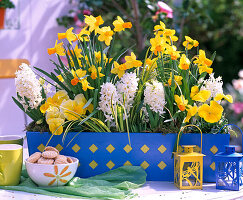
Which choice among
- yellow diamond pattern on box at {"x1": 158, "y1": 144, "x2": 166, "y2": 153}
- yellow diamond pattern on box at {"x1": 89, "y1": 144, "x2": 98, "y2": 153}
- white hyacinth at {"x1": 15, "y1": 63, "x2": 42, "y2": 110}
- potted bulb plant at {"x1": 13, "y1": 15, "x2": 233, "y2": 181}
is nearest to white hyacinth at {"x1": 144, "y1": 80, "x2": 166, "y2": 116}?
potted bulb plant at {"x1": 13, "y1": 15, "x2": 233, "y2": 181}

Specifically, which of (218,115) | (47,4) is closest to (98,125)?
(218,115)

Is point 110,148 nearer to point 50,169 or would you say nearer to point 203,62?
point 50,169

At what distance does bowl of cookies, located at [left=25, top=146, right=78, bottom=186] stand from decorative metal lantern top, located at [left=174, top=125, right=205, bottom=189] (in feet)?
1.02

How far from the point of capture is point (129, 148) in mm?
1432

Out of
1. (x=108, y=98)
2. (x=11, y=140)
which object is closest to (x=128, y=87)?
(x=108, y=98)

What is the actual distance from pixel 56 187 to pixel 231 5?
5818 millimetres

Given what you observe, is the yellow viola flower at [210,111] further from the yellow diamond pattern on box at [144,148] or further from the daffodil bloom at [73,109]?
the daffodil bloom at [73,109]

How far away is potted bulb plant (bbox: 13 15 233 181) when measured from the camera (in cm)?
140

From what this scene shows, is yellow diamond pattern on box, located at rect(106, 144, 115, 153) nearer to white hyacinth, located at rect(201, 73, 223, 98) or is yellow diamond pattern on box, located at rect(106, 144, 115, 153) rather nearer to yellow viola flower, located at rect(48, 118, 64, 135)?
yellow viola flower, located at rect(48, 118, 64, 135)

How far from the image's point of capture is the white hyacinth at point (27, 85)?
4.62 ft

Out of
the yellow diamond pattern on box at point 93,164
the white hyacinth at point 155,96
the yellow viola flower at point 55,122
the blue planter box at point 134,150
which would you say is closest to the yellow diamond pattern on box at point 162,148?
the blue planter box at point 134,150

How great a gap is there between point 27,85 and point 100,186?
39 cm

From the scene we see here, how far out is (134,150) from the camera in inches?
56.3

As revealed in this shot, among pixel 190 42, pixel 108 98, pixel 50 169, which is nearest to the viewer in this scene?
pixel 50 169
